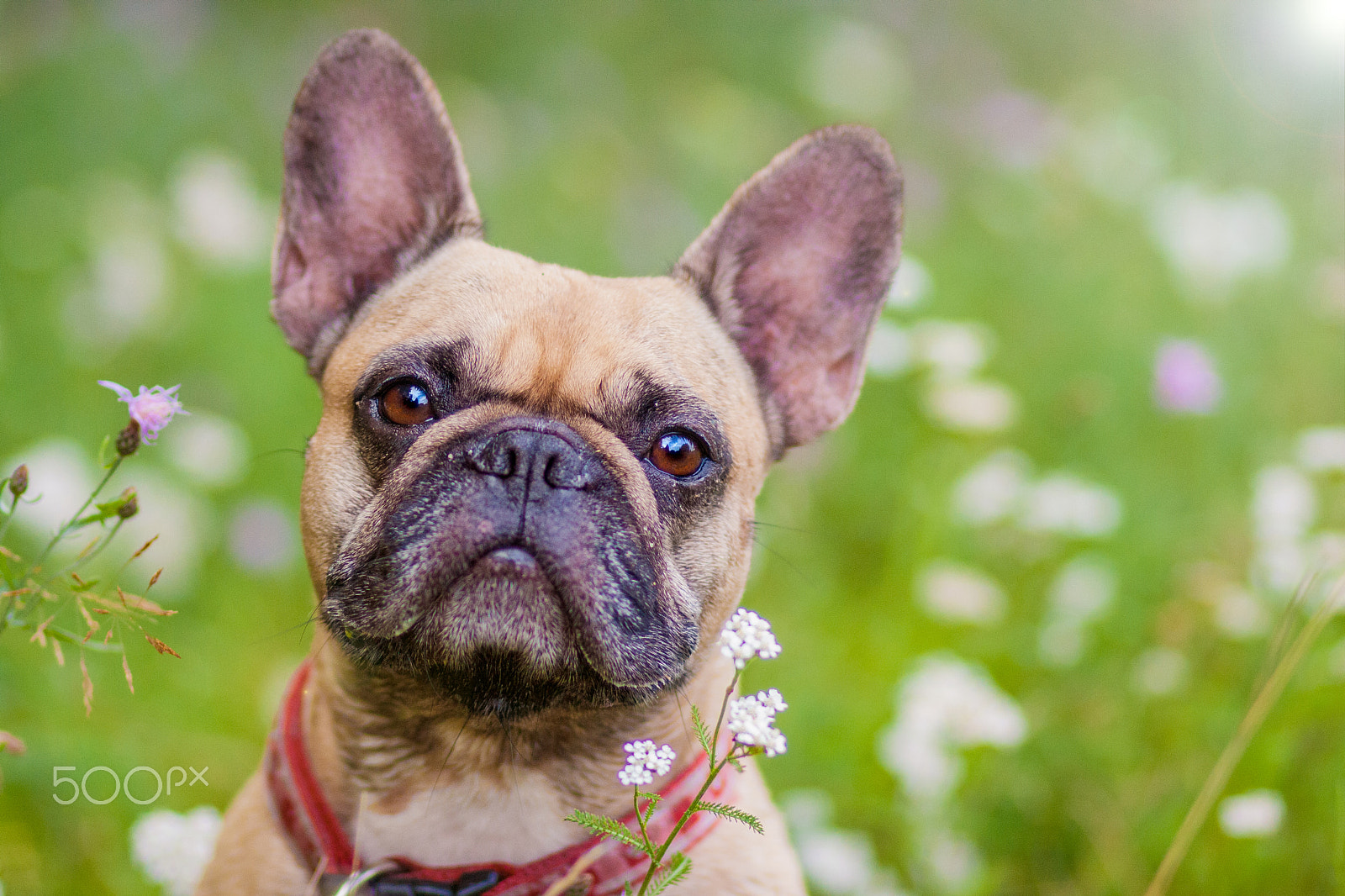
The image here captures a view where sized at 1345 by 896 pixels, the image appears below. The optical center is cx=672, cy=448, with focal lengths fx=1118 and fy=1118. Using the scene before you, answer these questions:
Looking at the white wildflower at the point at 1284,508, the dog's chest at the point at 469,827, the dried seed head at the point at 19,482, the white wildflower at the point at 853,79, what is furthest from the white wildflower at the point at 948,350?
the white wildflower at the point at 853,79

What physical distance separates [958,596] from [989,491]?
0.50 metres

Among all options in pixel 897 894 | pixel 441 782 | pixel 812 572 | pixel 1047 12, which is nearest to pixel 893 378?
pixel 812 572

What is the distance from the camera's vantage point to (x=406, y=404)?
2.62 m

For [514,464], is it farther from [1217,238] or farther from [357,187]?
[1217,238]

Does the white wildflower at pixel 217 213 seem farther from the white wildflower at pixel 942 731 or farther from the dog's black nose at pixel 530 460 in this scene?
the white wildflower at pixel 942 731

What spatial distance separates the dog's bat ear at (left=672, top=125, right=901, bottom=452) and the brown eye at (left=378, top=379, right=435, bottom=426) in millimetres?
982

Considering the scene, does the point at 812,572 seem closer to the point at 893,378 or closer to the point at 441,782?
the point at 893,378

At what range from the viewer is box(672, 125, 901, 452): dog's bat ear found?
3158mm

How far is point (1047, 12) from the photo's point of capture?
10.8 metres

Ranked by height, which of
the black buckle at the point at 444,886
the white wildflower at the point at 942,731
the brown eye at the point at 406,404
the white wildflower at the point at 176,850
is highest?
the white wildflower at the point at 942,731

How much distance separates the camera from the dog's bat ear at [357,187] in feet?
9.86

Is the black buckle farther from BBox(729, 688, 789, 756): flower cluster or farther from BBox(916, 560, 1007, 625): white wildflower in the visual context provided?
BBox(916, 560, 1007, 625): white wildflower

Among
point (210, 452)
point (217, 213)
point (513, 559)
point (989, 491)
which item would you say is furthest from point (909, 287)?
point (217, 213)

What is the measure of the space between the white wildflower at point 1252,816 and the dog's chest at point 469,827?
1.66 metres
